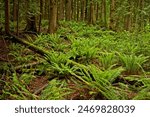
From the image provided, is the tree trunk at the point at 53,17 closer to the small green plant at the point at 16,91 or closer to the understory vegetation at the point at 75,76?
the understory vegetation at the point at 75,76

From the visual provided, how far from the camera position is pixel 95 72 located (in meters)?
7.36

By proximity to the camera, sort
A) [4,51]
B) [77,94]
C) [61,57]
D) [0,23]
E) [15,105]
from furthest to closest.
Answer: [0,23] → [4,51] → [61,57] → [77,94] → [15,105]

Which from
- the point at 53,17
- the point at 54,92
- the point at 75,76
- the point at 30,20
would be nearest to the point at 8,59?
the point at 75,76

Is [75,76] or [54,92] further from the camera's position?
[75,76]

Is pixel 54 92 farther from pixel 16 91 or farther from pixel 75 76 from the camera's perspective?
pixel 75 76

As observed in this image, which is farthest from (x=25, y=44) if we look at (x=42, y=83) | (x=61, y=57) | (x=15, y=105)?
(x=15, y=105)

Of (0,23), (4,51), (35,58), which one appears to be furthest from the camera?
(0,23)

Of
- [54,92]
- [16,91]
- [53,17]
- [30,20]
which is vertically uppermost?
[53,17]

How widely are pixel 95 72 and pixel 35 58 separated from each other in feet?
9.55

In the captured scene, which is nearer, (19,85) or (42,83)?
(19,85)

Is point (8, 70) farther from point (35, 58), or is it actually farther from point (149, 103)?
point (149, 103)

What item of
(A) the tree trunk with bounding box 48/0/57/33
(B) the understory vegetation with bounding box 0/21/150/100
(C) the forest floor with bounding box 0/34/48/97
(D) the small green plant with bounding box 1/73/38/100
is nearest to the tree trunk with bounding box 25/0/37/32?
(A) the tree trunk with bounding box 48/0/57/33

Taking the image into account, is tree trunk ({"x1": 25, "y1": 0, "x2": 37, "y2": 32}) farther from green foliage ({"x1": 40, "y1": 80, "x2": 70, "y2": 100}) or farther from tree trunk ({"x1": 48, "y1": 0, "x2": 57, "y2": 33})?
green foliage ({"x1": 40, "y1": 80, "x2": 70, "y2": 100})

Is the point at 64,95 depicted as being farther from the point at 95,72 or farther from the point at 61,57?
the point at 61,57
